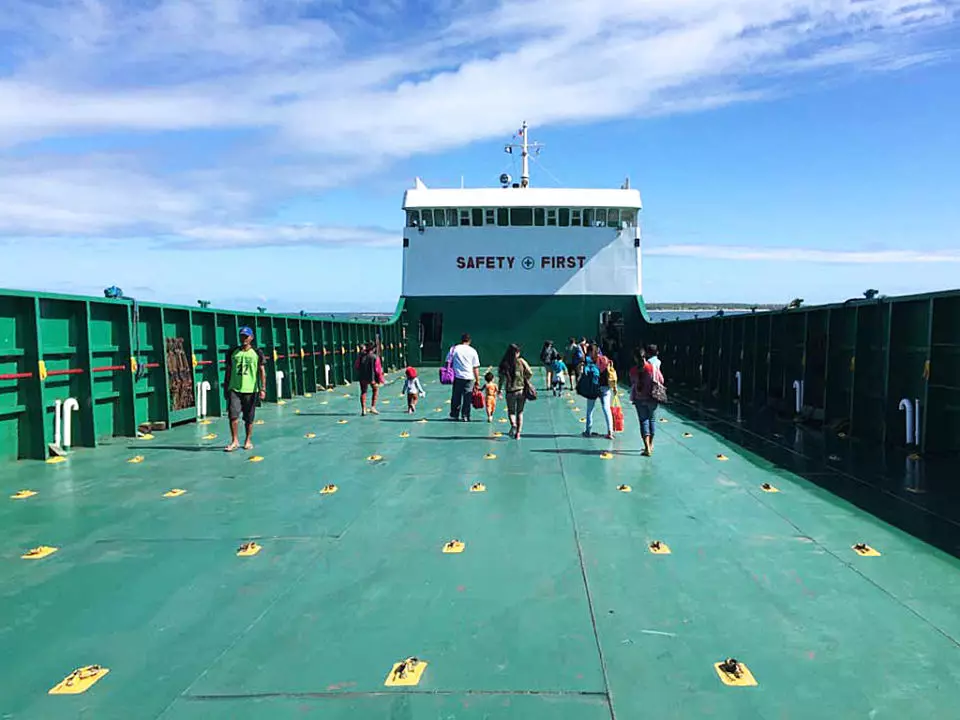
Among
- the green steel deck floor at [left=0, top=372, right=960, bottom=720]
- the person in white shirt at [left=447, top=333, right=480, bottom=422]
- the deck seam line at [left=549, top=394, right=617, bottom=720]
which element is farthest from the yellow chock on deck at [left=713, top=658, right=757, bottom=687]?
the person in white shirt at [left=447, top=333, right=480, bottom=422]

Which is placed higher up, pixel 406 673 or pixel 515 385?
pixel 515 385

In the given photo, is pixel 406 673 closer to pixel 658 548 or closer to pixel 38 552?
pixel 658 548

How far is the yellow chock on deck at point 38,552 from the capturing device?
16.6ft

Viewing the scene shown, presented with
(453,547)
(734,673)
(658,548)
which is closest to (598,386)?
(658,548)

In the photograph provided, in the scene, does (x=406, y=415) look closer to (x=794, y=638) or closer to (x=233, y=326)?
(x=233, y=326)

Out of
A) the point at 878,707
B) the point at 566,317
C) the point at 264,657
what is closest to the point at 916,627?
the point at 878,707

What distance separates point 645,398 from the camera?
352 inches

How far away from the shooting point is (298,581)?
Answer: 4.61 metres

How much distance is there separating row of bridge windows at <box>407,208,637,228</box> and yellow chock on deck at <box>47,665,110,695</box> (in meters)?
25.0

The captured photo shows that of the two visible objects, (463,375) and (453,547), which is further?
(463,375)

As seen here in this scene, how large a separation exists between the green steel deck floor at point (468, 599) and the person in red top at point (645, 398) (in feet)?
4.71

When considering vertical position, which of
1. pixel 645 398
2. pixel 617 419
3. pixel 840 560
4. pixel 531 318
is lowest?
pixel 840 560

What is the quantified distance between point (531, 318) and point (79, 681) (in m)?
24.1

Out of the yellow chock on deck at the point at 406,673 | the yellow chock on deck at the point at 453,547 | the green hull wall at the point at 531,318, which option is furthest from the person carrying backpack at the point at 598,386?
the green hull wall at the point at 531,318
